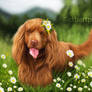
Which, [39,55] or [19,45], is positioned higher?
[19,45]

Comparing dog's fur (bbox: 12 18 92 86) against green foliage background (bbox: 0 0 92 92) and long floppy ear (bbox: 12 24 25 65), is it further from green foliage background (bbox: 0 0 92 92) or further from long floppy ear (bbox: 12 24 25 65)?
green foliage background (bbox: 0 0 92 92)

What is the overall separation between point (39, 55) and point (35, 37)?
32 cm

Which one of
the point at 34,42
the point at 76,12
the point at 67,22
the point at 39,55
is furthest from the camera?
the point at 76,12

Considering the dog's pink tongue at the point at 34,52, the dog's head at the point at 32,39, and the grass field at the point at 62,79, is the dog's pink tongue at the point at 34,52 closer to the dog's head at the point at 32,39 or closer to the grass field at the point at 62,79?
the dog's head at the point at 32,39

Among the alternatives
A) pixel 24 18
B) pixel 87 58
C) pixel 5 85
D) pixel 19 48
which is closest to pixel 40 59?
pixel 19 48

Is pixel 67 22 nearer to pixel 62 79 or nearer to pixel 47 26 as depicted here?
pixel 62 79

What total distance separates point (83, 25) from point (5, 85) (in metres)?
2.67

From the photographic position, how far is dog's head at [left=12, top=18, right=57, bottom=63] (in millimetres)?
2580

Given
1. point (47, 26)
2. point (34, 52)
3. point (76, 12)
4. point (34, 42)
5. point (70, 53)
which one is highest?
point (76, 12)

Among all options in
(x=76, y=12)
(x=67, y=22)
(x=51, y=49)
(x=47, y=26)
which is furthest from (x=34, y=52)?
(x=76, y=12)

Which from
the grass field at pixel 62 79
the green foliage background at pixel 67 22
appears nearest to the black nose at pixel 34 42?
the grass field at pixel 62 79

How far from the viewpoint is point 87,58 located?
340 centimetres

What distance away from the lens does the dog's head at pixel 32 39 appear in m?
2.58

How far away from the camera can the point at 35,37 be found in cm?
255
